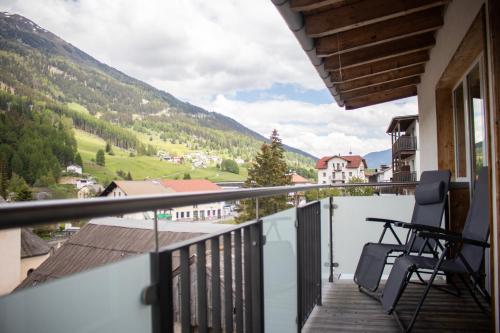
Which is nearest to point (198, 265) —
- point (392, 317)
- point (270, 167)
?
point (392, 317)

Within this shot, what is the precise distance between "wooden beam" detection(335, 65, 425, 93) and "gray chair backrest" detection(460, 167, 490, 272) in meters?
3.17

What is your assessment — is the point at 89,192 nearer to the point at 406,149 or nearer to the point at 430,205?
the point at 430,205

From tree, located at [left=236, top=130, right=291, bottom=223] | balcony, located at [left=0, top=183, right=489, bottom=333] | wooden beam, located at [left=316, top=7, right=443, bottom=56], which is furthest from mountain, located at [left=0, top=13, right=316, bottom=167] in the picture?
balcony, located at [left=0, top=183, right=489, bottom=333]

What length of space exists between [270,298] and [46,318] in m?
1.48

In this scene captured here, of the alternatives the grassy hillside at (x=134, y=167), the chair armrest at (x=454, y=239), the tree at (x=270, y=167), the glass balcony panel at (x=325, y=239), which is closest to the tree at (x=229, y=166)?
the grassy hillside at (x=134, y=167)

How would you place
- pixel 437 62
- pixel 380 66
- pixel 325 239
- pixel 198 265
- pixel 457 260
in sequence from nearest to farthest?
pixel 198 265 < pixel 457 260 < pixel 325 239 < pixel 437 62 < pixel 380 66

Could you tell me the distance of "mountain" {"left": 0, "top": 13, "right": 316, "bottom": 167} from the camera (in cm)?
4584

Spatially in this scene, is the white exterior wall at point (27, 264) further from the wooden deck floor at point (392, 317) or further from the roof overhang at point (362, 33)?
the roof overhang at point (362, 33)

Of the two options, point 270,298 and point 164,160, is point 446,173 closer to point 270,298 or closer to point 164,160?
point 270,298

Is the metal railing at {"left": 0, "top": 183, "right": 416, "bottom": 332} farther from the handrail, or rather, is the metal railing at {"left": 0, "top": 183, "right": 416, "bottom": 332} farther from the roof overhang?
the roof overhang

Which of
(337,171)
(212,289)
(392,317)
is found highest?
(337,171)

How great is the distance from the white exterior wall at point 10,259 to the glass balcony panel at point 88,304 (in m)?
0.02

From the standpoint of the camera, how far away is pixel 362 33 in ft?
14.4

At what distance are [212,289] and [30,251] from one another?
0.82m
